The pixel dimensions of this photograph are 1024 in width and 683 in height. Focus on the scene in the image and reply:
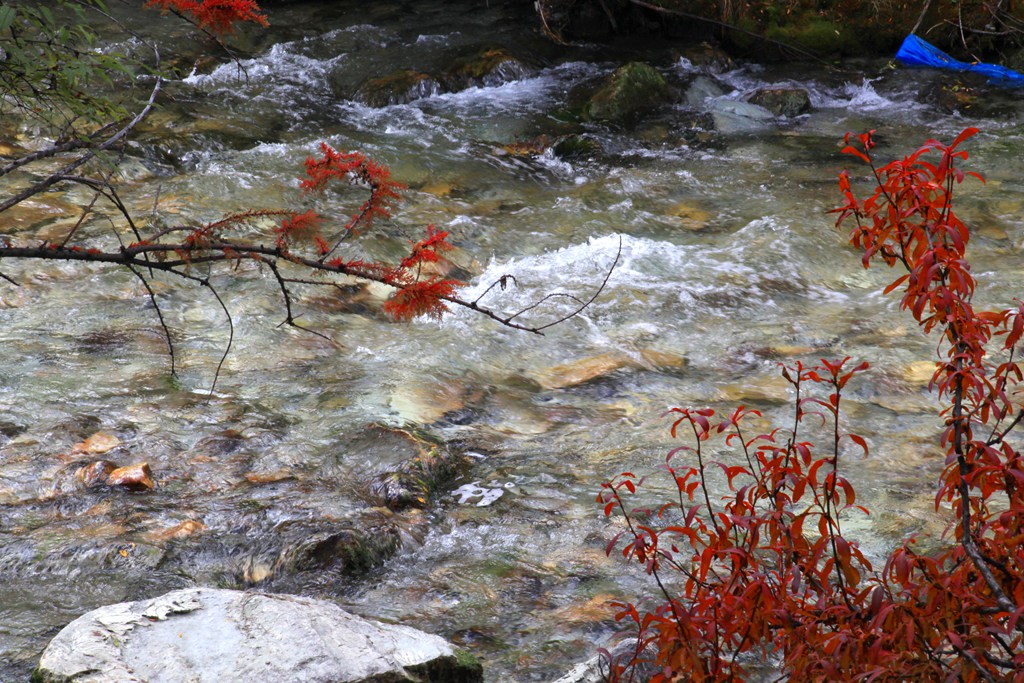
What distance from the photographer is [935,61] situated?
11.4m

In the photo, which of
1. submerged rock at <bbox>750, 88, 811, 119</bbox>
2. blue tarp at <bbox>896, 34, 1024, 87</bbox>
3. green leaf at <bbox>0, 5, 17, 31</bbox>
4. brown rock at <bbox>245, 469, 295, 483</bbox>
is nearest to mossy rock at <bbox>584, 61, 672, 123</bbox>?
submerged rock at <bbox>750, 88, 811, 119</bbox>

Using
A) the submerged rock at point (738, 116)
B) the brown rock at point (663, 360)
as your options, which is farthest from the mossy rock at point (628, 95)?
the brown rock at point (663, 360)

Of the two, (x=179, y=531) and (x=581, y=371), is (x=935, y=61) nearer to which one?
(x=581, y=371)

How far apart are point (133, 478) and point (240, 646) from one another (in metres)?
1.73

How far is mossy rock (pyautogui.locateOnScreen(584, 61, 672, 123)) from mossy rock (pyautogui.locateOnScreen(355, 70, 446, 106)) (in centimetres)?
191

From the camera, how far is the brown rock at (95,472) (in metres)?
4.06

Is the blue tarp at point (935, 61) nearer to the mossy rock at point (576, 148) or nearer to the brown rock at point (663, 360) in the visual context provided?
the mossy rock at point (576, 148)

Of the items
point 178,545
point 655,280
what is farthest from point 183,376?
point 655,280

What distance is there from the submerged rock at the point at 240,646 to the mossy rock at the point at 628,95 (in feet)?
26.4

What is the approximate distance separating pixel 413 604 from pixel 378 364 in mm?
2215

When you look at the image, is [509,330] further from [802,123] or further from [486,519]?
[802,123]

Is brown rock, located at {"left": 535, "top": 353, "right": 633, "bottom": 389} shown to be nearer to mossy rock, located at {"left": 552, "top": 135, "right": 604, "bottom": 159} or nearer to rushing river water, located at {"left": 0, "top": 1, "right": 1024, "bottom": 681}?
rushing river water, located at {"left": 0, "top": 1, "right": 1024, "bottom": 681}

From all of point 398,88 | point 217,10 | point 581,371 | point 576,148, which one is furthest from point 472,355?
point 398,88

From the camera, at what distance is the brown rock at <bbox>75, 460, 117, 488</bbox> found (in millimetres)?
4059
